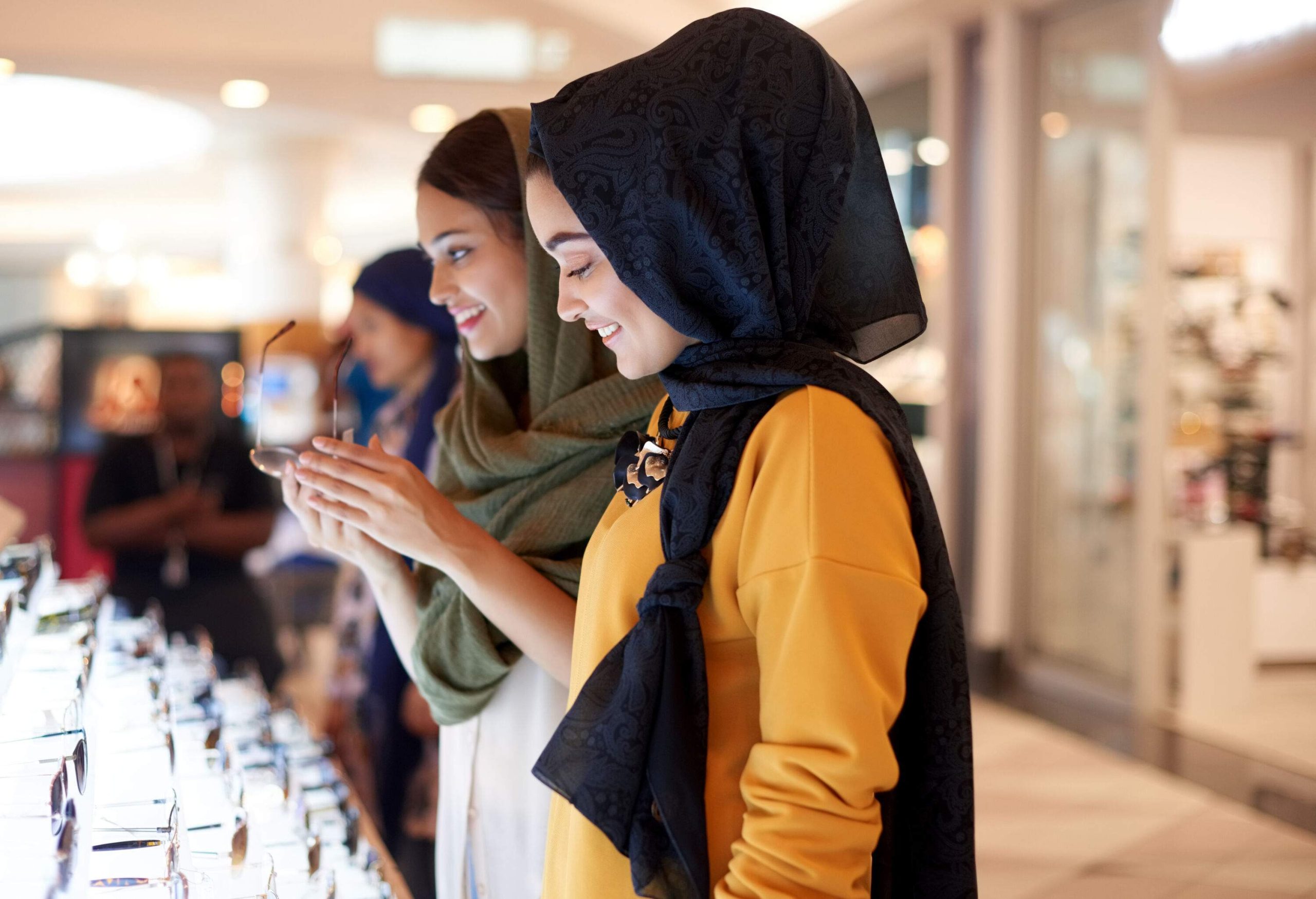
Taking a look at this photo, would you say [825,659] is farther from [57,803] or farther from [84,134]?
[84,134]

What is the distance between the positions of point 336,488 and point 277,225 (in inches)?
285

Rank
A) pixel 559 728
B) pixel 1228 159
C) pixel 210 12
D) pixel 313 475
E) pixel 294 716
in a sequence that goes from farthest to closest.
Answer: pixel 210 12 < pixel 1228 159 < pixel 294 716 < pixel 313 475 < pixel 559 728

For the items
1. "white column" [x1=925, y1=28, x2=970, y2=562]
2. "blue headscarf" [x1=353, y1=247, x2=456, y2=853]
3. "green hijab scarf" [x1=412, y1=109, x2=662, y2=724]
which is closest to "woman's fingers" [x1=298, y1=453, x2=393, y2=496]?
"green hijab scarf" [x1=412, y1=109, x2=662, y2=724]

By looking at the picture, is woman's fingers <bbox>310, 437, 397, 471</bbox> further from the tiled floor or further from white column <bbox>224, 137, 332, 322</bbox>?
white column <bbox>224, 137, 332, 322</bbox>

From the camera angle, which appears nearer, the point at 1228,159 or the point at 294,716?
the point at 294,716

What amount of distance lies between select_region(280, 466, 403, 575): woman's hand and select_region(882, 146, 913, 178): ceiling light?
536 cm

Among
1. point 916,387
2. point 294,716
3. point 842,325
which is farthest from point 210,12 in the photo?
point 842,325

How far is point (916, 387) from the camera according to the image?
6.62m

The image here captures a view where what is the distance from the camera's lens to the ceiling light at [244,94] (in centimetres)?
631

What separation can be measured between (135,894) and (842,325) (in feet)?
2.56

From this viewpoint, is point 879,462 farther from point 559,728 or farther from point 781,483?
point 559,728

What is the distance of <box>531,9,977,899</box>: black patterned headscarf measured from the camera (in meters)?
0.97

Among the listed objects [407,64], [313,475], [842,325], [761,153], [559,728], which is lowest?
[559,728]

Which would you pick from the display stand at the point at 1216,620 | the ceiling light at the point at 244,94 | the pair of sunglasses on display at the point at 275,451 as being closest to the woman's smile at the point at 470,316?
the pair of sunglasses on display at the point at 275,451
